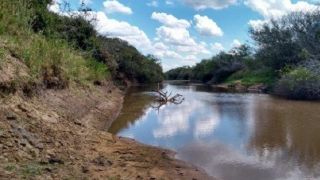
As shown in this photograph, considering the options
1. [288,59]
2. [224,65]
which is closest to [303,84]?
[288,59]

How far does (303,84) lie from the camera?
1181 inches

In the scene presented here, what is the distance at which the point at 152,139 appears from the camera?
1282 centimetres

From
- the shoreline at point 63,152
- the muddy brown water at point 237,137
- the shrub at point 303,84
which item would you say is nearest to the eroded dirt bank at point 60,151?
the shoreline at point 63,152

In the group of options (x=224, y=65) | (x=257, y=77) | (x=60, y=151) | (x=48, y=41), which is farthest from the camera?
(x=224, y=65)

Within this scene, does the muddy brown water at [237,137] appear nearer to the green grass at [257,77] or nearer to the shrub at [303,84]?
the shrub at [303,84]

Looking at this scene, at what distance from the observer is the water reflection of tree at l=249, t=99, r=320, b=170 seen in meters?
10.5

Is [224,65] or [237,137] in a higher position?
[224,65]

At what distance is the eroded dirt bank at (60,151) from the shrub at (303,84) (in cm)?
2079

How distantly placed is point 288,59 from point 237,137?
101ft

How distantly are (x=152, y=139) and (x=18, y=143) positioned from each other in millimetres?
6012

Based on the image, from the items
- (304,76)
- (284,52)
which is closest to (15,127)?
(304,76)

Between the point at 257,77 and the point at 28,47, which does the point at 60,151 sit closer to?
the point at 28,47

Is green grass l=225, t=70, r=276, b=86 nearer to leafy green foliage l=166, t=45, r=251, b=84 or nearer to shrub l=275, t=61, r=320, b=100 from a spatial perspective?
leafy green foliage l=166, t=45, r=251, b=84

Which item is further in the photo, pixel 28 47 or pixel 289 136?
pixel 289 136
